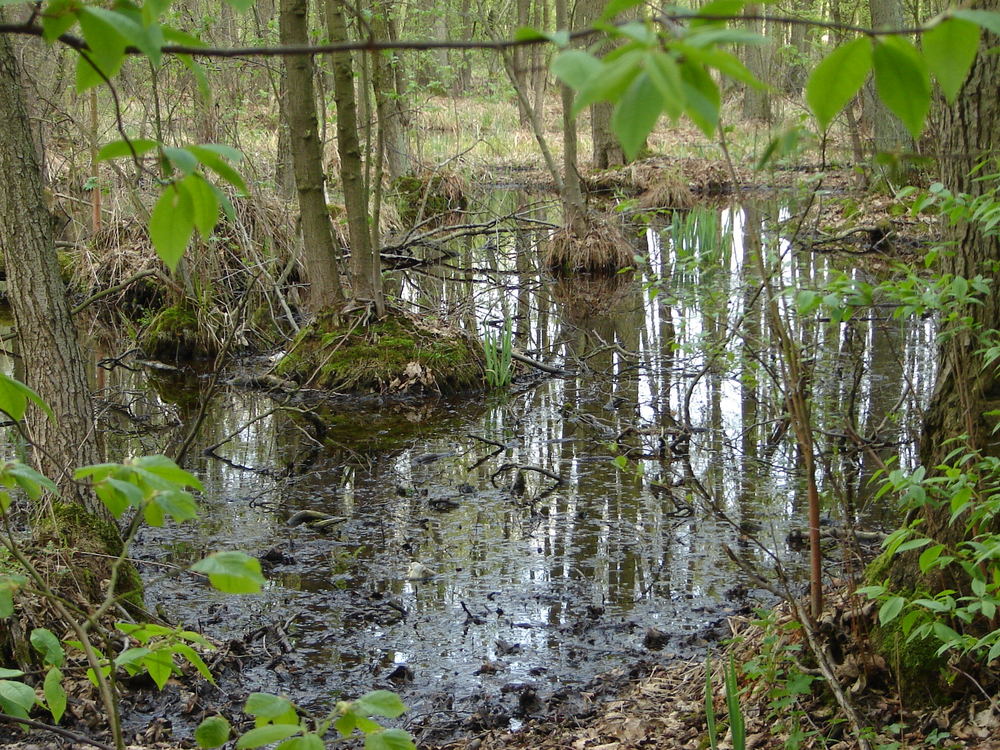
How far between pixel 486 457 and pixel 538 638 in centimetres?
239

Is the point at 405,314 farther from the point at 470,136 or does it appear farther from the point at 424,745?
the point at 470,136

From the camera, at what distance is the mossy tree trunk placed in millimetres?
2709

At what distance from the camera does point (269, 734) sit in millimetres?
1382

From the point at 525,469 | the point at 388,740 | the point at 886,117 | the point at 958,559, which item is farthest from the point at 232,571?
the point at 886,117

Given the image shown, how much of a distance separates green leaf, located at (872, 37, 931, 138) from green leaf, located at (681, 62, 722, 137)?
184mm

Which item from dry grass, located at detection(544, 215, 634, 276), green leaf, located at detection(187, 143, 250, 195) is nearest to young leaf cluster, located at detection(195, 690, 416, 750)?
green leaf, located at detection(187, 143, 250, 195)

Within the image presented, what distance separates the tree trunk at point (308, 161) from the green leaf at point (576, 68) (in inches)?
260

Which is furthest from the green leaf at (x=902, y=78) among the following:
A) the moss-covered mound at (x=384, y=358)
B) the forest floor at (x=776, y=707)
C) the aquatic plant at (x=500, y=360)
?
the moss-covered mound at (x=384, y=358)

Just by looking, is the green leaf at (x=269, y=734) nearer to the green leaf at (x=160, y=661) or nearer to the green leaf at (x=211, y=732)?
the green leaf at (x=211, y=732)

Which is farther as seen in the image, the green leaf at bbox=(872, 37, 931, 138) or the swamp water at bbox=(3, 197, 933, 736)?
the swamp water at bbox=(3, 197, 933, 736)

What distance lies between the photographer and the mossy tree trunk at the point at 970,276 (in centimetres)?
271

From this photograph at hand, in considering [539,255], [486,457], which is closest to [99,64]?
[486,457]

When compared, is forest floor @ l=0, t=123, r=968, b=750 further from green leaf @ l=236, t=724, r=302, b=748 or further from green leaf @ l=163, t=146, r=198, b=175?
green leaf @ l=163, t=146, r=198, b=175

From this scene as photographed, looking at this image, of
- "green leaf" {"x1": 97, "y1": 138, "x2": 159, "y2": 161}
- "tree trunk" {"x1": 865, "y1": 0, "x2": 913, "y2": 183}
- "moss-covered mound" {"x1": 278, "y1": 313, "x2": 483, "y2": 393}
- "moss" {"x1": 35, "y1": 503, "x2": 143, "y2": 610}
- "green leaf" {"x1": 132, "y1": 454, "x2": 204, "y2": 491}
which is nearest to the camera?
"green leaf" {"x1": 97, "y1": 138, "x2": 159, "y2": 161}
